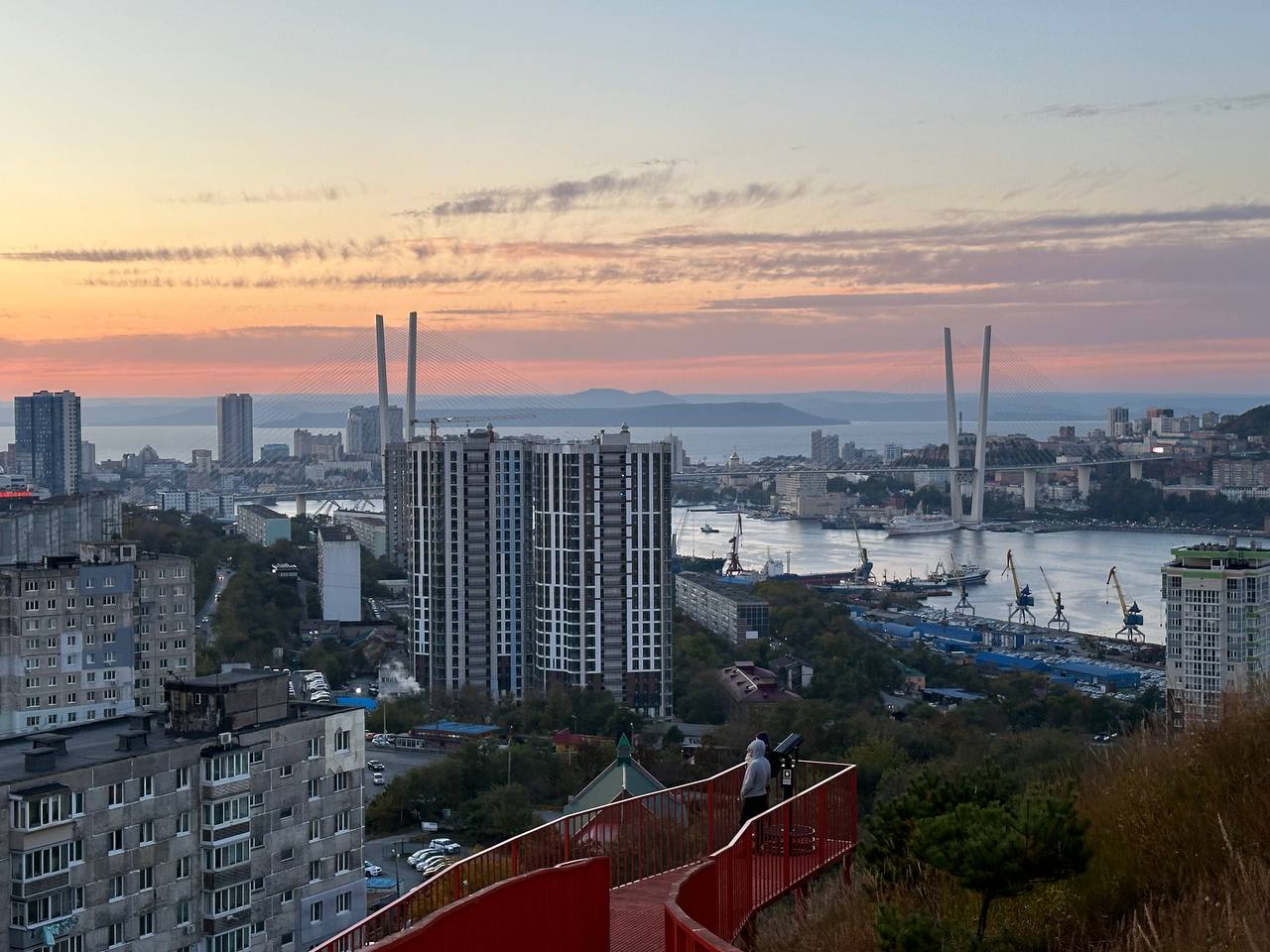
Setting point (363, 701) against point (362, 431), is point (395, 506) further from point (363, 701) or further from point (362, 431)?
point (362, 431)

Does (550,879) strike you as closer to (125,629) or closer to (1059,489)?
(125,629)

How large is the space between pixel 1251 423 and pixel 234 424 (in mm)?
18807

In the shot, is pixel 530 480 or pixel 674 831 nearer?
pixel 674 831

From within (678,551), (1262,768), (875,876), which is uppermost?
(1262,768)

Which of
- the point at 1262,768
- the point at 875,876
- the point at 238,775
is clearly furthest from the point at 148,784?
the point at 1262,768

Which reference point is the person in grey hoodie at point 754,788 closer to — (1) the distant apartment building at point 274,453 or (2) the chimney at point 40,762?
(2) the chimney at point 40,762

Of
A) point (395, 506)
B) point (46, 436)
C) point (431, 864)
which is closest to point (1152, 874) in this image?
point (431, 864)

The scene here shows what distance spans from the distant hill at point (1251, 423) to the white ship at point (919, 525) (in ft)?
20.5

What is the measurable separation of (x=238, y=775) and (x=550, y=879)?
2286 mm

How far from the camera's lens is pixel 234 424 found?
30.2 meters

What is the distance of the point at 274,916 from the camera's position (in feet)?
11.3

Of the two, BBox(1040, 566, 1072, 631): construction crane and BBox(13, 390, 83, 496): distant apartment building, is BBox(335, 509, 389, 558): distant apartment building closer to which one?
BBox(13, 390, 83, 496): distant apartment building

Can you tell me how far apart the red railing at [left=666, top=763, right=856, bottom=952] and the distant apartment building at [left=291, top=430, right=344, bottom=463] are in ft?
89.5

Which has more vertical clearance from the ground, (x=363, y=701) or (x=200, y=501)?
(x=200, y=501)
